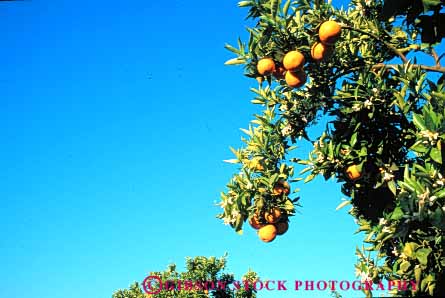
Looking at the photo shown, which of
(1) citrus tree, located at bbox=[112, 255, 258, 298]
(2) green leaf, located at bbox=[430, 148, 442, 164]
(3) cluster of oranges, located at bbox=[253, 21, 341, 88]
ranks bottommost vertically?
(2) green leaf, located at bbox=[430, 148, 442, 164]

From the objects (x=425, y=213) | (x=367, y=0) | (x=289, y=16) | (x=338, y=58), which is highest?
(x=367, y=0)

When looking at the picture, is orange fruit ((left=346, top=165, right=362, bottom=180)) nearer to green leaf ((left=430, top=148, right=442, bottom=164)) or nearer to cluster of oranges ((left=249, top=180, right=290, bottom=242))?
cluster of oranges ((left=249, top=180, right=290, bottom=242))

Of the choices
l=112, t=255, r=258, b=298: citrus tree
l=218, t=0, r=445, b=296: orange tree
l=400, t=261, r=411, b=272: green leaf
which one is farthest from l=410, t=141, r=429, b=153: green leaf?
l=112, t=255, r=258, b=298: citrus tree

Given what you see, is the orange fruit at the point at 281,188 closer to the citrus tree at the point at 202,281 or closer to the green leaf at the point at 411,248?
the green leaf at the point at 411,248

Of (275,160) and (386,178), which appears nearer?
(386,178)

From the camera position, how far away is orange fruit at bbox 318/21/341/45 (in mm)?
4762

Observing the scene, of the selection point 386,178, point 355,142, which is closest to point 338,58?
point 355,142

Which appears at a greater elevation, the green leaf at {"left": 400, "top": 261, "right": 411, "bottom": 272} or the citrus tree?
the citrus tree

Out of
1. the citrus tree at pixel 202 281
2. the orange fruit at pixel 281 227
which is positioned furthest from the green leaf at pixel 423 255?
the citrus tree at pixel 202 281

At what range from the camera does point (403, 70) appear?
521cm

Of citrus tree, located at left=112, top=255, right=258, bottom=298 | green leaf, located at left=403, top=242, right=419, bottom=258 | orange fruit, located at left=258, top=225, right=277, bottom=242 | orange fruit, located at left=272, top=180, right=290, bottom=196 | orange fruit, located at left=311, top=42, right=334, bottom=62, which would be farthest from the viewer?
citrus tree, located at left=112, top=255, right=258, bottom=298

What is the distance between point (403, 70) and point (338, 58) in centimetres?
113

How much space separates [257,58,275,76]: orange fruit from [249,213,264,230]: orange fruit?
1.53 m

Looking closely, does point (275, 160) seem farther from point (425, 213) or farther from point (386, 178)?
point (425, 213)
